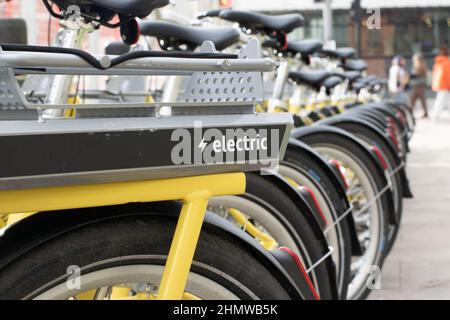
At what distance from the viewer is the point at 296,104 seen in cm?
501

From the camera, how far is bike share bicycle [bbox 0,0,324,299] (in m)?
1.26

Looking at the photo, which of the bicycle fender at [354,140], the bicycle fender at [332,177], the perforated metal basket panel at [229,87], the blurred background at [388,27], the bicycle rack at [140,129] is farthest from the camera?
the blurred background at [388,27]

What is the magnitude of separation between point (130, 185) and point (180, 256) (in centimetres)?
14

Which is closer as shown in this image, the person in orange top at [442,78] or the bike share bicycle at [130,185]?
the bike share bicycle at [130,185]

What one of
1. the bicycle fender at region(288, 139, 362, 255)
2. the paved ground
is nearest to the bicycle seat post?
the bicycle fender at region(288, 139, 362, 255)

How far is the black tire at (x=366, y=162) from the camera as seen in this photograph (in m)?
3.69

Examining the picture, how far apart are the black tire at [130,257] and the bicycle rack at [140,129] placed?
9cm

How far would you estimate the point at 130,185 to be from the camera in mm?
1376

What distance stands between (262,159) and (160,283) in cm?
27

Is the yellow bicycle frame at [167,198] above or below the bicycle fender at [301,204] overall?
above

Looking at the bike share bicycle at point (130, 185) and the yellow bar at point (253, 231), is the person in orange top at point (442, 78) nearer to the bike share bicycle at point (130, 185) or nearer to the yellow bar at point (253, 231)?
the yellow bar at point (253, 231)

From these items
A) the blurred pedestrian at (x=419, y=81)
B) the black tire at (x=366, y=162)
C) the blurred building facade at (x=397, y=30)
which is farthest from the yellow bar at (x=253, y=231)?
the blurred building facade at (x=397, y=30)

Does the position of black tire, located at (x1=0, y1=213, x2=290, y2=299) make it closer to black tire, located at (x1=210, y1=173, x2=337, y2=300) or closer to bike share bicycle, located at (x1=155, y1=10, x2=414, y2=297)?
black tire, located at (x1=210, y1=173, x2=337, y2=300)
